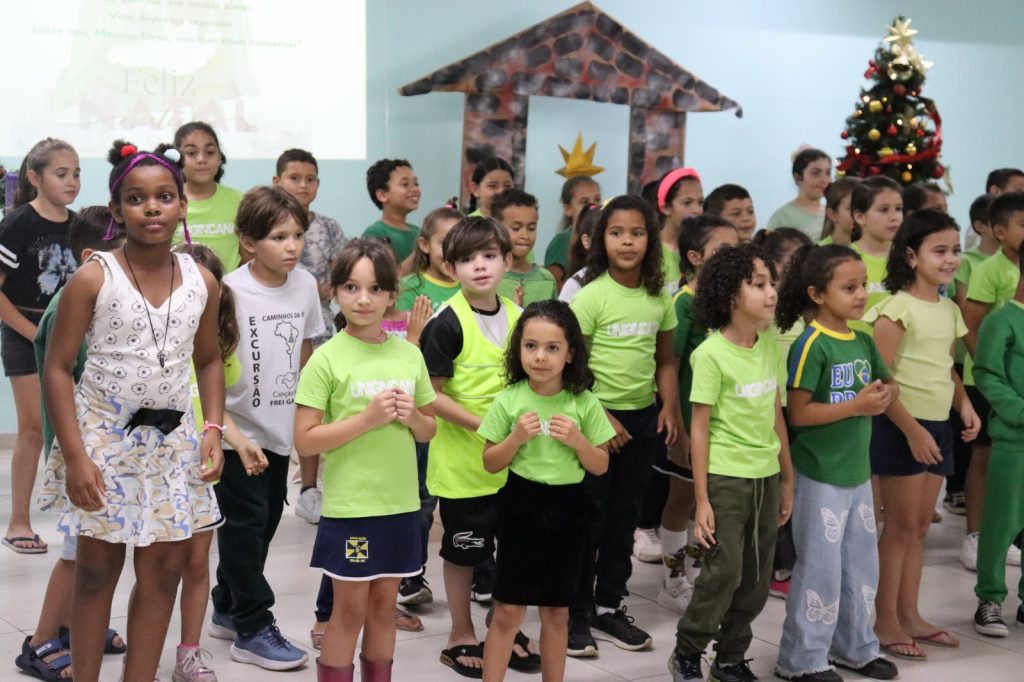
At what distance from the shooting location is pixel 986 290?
458 centimetres

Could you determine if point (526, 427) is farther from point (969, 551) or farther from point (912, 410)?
point (969, 551)

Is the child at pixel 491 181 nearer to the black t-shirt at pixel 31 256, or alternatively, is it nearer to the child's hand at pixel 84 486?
the black t-shirt at pixel 31 256

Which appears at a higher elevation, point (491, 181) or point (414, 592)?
point (491, 181)

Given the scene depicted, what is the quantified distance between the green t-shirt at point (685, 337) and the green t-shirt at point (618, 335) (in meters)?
0.18

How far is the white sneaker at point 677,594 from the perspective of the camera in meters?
4.12

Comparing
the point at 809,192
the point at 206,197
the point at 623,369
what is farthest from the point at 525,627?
the point at 809,192

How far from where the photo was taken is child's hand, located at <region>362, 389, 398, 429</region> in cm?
285

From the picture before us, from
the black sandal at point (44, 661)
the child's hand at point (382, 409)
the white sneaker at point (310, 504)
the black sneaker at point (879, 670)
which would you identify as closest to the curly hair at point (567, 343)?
the child's hand at point (382, 409)

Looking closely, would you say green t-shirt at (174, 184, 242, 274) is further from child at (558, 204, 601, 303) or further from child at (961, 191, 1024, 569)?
child at (961, 191, 1024, 569)

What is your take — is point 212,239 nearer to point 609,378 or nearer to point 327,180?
point 609,378

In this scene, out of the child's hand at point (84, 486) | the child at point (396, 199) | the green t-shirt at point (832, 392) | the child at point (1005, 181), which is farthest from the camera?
the child at point (1005, 181)

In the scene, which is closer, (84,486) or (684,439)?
(84,486)

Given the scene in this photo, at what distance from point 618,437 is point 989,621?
4.55 feet

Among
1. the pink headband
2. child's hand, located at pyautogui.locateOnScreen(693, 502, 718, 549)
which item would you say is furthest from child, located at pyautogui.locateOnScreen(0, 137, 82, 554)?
child's hand, located at pyautogui.locateOnScreen(693, 502, 718, 549)
